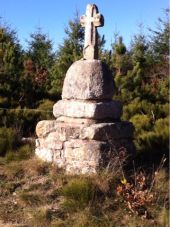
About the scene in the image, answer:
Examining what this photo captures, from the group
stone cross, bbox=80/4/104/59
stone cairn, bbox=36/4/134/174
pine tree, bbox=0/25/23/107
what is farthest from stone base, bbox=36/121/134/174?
pine tree, bbox=0/25/23/107

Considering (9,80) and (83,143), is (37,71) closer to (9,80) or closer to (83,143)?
(9,80)

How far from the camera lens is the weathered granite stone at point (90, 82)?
5.75 meters

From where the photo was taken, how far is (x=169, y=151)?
6.48 metres

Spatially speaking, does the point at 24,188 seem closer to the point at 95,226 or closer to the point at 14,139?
the point at 95,226

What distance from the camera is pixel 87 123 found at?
566cm

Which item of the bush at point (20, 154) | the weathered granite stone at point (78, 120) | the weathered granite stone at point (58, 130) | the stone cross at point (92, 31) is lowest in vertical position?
the bush at point (20, 154)

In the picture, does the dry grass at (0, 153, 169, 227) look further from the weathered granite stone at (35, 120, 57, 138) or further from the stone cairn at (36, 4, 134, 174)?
the weathered granite stone at (35, 120, 57, 138)

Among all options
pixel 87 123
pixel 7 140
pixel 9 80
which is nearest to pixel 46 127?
pixel 87 123

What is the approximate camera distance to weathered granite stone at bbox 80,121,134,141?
5.42 meters

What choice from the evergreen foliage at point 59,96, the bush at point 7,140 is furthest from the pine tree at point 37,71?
the bush at point 7,140

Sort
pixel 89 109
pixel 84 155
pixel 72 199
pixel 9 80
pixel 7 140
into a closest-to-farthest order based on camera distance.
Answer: pixel 72 199, pixel 84 155, pixel 89 109, pixel 7 140, pixel 9 80

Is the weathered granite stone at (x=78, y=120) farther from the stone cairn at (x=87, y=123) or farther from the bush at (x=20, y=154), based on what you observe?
the bush at (x=20, y=154)

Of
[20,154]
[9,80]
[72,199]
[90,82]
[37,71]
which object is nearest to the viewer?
[72,199]

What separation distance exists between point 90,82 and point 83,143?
2.98 ft
